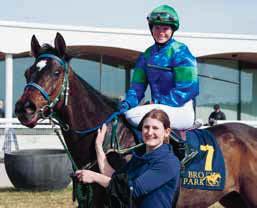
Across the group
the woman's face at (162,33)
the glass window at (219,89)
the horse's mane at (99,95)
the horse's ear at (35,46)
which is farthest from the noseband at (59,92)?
the glass window at (219,89)

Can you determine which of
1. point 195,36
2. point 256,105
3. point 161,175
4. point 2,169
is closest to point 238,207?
point 161,175

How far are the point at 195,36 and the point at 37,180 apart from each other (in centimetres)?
1284

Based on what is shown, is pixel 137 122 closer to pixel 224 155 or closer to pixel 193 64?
pixel 193 64

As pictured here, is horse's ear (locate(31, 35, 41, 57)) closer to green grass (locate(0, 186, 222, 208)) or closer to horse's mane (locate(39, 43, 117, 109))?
horse's mane (locate(39, 43, 117, 109))

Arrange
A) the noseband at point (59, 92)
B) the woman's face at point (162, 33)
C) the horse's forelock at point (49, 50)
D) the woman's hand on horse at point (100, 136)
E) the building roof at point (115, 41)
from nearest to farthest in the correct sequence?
the woman's hand on horse at point (100, 136)
the noseband at point (59, 92)
the horse's forelock at point (49, 50)
the woman's face at point (162, 33)
the building roof at point (115, 41)

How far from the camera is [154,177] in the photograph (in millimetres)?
2893

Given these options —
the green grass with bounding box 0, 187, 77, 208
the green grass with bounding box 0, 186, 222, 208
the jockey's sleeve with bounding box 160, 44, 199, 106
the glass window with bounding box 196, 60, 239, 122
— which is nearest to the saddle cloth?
the jockey's sleeve with bounding box 160, 44, 199, 106

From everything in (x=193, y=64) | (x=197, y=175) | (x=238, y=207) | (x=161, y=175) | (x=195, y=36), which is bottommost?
(x=238, y=207)

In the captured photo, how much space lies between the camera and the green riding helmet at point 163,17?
14.0ft

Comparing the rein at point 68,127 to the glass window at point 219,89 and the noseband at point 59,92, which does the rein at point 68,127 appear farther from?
the glass window at point 219,89

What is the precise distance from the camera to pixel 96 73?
20.6 m

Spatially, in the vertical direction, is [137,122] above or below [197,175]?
above

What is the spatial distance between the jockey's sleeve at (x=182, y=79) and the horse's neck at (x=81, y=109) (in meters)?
0.58

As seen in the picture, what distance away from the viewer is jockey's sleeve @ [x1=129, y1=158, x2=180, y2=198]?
9.50 feet
